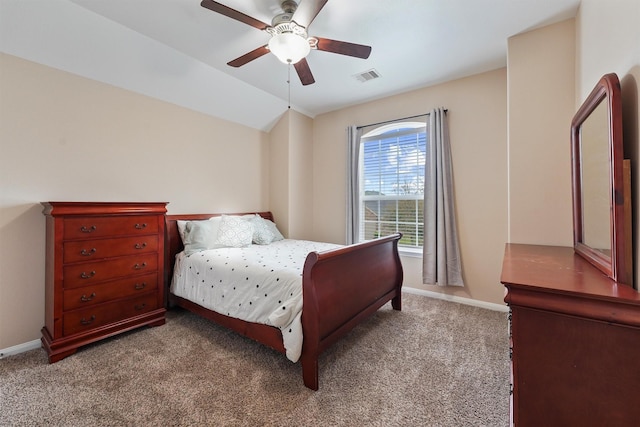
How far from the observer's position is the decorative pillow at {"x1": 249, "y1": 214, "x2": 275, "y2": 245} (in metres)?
3.40

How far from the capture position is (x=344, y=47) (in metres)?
1.95

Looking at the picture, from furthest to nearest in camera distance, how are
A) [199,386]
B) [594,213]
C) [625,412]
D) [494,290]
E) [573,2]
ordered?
[494,290]
[573,2]
[199,386]
[594,213]
[625,412]

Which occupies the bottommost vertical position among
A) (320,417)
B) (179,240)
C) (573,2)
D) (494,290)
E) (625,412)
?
(320,417)

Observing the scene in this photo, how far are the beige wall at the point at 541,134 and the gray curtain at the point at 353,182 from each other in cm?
194

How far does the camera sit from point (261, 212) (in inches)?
162

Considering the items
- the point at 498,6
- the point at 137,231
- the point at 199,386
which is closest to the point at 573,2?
the point at 498,6

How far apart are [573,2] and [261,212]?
12.8 feet

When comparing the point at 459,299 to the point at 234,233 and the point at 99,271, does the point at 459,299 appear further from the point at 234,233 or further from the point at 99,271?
the point at 99,271

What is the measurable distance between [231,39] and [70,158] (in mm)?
1804

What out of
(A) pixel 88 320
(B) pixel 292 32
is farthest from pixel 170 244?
(B) pixel 292 32

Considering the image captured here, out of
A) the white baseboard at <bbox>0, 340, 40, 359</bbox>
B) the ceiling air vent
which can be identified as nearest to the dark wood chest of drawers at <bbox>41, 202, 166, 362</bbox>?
the white baseboard at <bbox>0, 340, 40, 359</bbox>

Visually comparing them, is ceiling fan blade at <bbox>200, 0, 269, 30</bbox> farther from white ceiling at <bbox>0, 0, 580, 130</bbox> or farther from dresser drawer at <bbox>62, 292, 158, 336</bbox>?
dresser drawer at <bbox>62, 292, 158, 336</bbox>

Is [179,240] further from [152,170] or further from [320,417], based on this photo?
[320,417]

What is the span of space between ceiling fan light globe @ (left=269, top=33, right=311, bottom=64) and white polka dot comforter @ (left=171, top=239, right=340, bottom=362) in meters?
1.58
